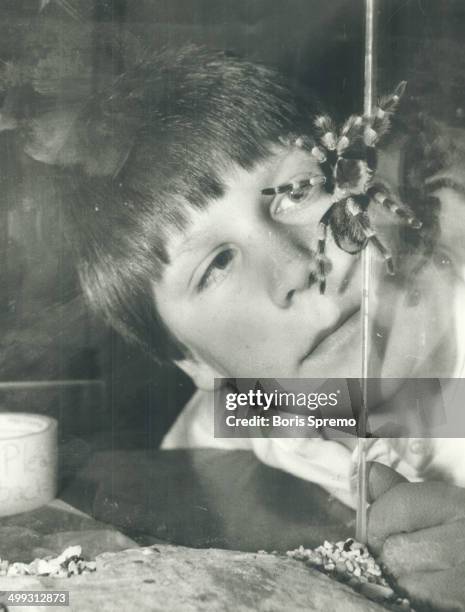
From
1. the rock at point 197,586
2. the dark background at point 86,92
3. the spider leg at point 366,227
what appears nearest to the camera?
the rock at point 197,586

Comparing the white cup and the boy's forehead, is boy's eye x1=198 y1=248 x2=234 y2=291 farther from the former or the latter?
the white cup

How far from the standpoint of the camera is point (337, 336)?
1.72 metres

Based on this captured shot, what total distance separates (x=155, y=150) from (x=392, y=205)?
581mm

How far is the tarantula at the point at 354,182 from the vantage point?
5.49 ft

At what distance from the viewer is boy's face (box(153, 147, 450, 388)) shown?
1641mm

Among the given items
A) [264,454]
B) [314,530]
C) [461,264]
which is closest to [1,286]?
[264,454]

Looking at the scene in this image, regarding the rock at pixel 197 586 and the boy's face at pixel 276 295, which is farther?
the boy's face at pixel 276 295

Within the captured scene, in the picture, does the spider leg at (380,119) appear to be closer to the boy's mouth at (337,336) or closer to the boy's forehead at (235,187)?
the boy's forehead at (235,187)

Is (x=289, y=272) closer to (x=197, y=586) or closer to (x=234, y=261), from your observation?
(x=234, y=261)

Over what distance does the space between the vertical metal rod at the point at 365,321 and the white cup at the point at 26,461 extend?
0.75m

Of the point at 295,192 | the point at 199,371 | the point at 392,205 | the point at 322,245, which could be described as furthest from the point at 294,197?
the point at 199,371

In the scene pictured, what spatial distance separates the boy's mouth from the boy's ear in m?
0.23

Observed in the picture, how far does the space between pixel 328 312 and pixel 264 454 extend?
0.39m
